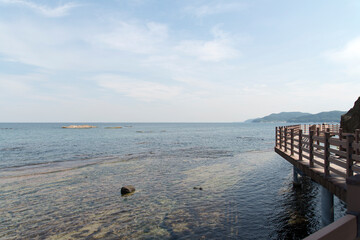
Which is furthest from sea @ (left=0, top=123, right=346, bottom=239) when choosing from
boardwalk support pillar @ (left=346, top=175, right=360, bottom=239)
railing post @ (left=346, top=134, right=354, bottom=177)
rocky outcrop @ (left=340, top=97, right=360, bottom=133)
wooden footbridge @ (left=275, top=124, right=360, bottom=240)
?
rocky outcrop @ (left=340, top=97, right=360, bottom=133)

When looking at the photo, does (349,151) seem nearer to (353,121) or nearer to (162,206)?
(162,206)

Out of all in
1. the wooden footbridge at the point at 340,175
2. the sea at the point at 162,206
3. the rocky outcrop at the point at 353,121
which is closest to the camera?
the wooden footbridge at the point at 340,175

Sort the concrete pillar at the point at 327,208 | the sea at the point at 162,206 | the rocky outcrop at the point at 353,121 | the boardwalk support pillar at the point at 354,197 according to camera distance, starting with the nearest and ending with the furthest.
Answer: the boardwalk support pillar at the point at 354,197 → the concrete pillar at the point at 327,208 → the sea at the point at 162,206 → the rocky outcrop at the point at 353,121

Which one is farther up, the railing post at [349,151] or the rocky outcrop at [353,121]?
the rocky outcrop at [353,121]

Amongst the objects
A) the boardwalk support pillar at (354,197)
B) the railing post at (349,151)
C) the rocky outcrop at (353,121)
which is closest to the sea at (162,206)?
the railing post at (349,151)

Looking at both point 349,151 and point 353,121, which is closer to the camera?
point 349,151

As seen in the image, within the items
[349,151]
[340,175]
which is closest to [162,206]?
[340,175]

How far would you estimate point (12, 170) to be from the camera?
2389cm

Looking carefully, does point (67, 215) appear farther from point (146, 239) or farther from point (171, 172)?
point (171, 172)

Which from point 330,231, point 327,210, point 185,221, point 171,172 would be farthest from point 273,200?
point 330,231

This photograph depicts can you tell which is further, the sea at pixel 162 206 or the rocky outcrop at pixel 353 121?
the rocky outcrop at pixel 353 121

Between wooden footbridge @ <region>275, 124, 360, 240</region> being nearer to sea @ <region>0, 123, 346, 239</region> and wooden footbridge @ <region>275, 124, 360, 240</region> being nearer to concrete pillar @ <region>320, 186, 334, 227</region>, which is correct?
concrete pillar @ <region>320, 186, 334, 227</region>

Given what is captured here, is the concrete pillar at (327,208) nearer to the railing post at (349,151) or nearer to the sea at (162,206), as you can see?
the sea at (162,206)

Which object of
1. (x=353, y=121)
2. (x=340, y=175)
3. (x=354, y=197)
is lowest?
(x=340, y=175)
